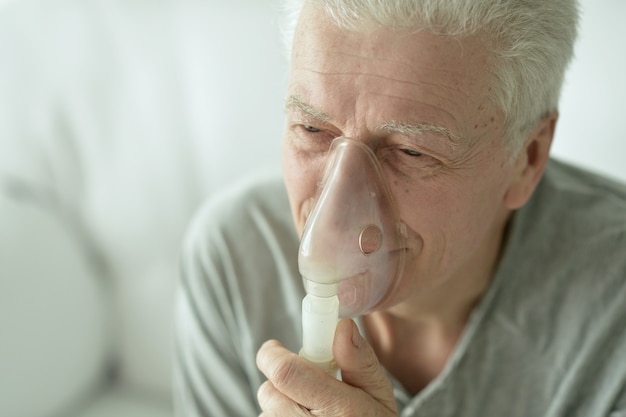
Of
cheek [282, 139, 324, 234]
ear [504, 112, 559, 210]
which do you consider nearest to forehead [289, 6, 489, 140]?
cheek [282, 139, 324, 234]

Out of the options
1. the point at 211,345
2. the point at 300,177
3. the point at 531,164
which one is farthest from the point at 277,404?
the point at 531,164

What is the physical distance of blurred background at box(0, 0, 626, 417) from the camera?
2.03 meters

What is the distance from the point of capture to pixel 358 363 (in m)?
1.11

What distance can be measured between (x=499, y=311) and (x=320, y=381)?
531 millimetres

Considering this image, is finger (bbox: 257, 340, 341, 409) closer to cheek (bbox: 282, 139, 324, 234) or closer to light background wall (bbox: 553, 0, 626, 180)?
cheek (bbox: 282, 139, 324, 234)

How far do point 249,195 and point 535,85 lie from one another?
666 mm

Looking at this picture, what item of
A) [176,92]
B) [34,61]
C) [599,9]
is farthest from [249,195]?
[599,9]

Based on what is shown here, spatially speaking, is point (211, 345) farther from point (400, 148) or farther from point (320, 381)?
point (400, 148)

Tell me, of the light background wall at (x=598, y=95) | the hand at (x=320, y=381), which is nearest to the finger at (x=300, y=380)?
the hand at (x=320, y=381)

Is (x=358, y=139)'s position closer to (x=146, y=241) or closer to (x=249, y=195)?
(x=249, y=195)

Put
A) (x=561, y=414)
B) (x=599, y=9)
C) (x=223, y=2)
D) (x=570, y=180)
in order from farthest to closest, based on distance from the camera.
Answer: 1. (x=223, y=2)
2. (x=599, y=9)
3. (x=570, y=180)
4. (x=561, y=414)

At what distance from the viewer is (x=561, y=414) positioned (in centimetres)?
141

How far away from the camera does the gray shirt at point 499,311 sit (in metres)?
1.43

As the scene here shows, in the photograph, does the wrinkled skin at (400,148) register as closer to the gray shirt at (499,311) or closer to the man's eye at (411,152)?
the man's eye at (411,152)
